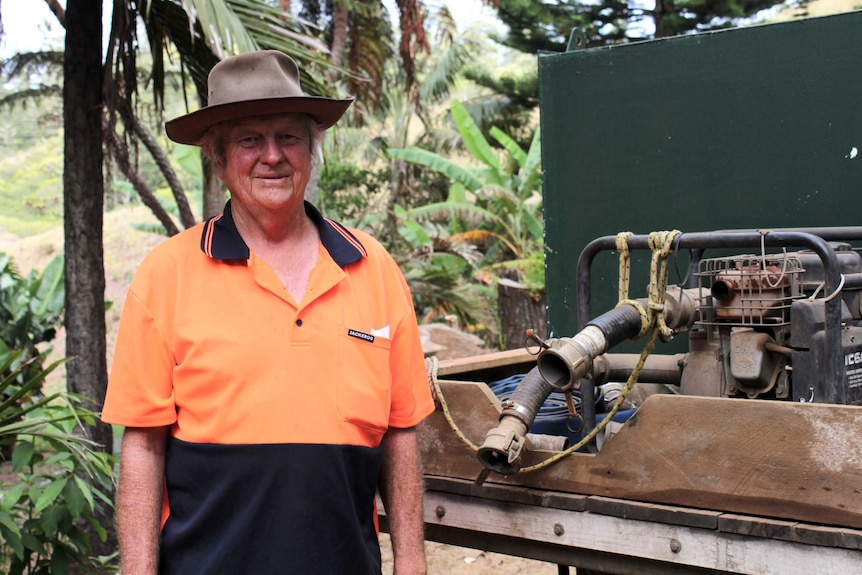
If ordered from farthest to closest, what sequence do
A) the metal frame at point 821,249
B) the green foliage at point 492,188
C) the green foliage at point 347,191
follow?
1. the green foliage at point 347,191
2. the green foliage at point 492,188
3. the metal frame at point 821,249

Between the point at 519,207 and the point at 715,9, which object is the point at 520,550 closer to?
the point at 519,207

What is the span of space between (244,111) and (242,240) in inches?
11.6

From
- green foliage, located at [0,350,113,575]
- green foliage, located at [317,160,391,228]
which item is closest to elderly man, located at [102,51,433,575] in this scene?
green foliage, located at [0,350,113,575]

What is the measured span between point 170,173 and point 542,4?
9.52 meters

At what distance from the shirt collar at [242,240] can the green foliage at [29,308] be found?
596 centimetres

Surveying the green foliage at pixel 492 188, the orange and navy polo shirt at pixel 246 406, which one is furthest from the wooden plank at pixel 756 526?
the green foliage at pixel 492 188

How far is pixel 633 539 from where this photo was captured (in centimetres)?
247

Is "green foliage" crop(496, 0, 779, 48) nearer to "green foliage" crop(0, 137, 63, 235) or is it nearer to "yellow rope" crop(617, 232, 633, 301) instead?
"yellow rope" crop(617, 232, 633, 301)

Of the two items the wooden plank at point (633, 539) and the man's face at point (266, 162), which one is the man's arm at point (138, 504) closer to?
the man's face at point (266, 162)

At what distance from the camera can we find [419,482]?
2344mm

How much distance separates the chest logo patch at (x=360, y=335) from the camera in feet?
7.11

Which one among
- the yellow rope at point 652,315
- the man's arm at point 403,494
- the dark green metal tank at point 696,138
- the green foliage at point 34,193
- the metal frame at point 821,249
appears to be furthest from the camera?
the green foliage at point 34,193

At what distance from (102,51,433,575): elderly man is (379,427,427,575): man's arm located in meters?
0.03

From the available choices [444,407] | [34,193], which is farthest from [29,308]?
[34,193]
